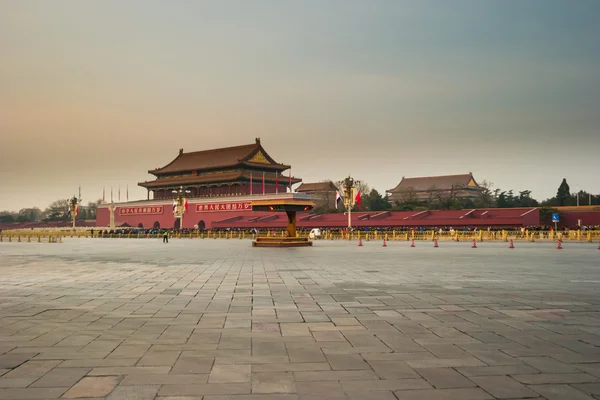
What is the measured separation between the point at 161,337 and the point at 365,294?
12.7 feet

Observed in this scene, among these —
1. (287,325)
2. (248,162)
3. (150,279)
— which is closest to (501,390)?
(287,325)

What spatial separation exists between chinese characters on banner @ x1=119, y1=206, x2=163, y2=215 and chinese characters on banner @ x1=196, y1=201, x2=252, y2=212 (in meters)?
7.01

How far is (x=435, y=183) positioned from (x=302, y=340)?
77.8 metres

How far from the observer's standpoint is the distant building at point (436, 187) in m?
73.6

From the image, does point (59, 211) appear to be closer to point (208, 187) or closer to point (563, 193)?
point (208, 187)

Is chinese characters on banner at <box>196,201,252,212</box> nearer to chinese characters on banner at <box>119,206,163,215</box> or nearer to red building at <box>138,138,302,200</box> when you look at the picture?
red building at <box>138,138,302,200</box>

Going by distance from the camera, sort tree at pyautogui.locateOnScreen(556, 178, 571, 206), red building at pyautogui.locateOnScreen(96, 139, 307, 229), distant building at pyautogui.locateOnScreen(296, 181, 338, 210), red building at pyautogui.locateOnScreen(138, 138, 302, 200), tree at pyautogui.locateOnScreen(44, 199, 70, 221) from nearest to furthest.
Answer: tree at pyautogui.locateOnScreen(556, 178, 571, 206), red building at pyautogui.locateOnScreen(96, 139, 307, 229), distant building at pyautogui.locateOnScreen(296, 181, 338, 210), red building at pyautogui.locateOnScreen(138, 138, 302, 200), tree at pyautogui.locateOnScreen(44, 199, 70, 221)

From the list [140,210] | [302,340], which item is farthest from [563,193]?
[302,340]

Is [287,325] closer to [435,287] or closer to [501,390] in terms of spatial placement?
[501,390]

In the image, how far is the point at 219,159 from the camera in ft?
212

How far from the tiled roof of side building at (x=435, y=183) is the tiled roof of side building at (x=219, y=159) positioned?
80.2ft

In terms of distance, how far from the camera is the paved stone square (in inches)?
137

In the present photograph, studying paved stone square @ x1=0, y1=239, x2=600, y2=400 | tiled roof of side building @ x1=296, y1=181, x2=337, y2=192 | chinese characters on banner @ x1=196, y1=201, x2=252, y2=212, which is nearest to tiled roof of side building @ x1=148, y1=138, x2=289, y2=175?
chinese characters on banner @ x1=196, y1=201, x2=252, y2=212

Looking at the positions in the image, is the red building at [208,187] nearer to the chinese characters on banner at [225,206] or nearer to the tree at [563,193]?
the chinese characters on banner at [225,206]
